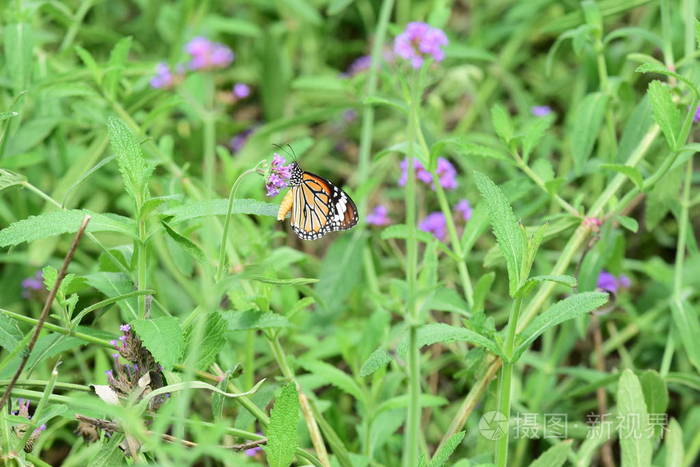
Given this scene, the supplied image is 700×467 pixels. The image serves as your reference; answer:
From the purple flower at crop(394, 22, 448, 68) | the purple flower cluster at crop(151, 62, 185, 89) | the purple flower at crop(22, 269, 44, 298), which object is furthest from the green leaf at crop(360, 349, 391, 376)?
the purple flower cluster at crop(151, 62, 185, 89)

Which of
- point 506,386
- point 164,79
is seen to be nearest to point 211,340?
point 506,386

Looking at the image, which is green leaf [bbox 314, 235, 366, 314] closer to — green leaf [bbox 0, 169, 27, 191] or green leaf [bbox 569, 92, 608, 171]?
green leaf [bbox 569, 92, 608, 171]

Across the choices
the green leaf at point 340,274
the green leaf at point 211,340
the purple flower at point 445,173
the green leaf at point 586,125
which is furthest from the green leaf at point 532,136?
the green leaf at point 211,340

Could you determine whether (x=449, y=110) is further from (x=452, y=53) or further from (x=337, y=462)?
(x=337, y=462)

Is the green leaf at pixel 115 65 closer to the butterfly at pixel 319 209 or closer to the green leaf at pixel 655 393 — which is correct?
the butterfly at pixel 319 209

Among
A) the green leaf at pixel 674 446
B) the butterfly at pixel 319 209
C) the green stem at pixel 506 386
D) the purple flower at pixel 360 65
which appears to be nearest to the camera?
the green stem at pixel 506 386

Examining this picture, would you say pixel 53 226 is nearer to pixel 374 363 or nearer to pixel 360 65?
pixel 374 363
